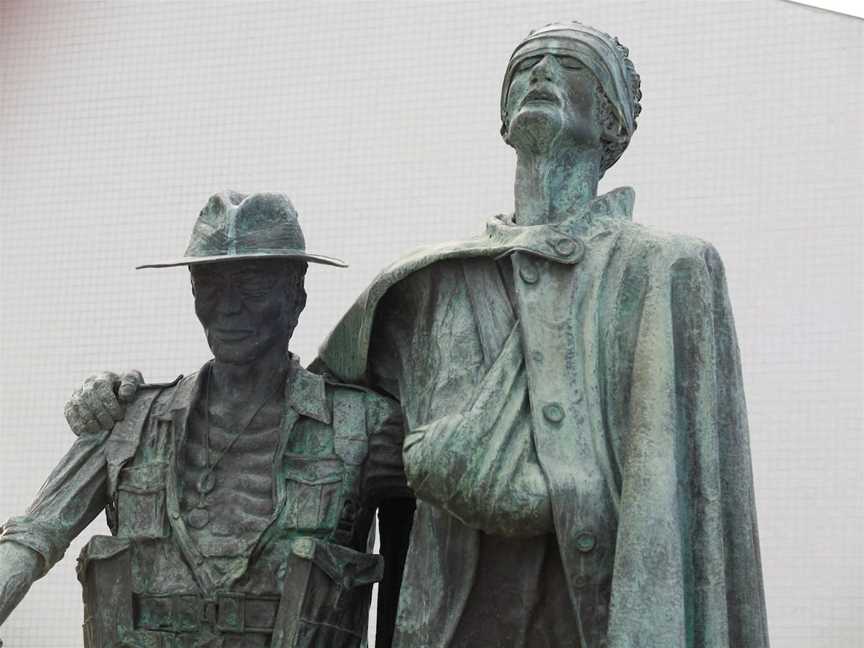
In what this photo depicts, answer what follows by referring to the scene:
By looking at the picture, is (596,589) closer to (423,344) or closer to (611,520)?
(611,520)

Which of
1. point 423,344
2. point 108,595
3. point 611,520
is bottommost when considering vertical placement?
point 108,595

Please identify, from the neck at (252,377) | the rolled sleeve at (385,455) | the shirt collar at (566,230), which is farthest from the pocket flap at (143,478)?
the shirt collar at (566,230)

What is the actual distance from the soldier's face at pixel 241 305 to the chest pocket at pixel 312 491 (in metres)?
0.30

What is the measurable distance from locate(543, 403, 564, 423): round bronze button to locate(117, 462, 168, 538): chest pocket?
107cm

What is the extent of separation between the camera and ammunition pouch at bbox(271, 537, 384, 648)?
214 inches

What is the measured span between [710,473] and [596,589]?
38 cm

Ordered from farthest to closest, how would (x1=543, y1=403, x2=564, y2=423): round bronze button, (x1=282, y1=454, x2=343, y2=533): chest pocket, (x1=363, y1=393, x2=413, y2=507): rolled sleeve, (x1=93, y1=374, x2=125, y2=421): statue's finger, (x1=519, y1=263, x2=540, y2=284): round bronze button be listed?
(x1=93, y1=374, x2=125, y2=421): statue's finger
(x1=363, y1=393, x2=413, y2=507): rolled sleeve
(x1=282, y1=454, x2=343, y2=533): chest pocket
(x1=519, y1=263, x2=540, y2=284): round bronze button
(x1=543, y1=403, x2=564, y2=423): round bronze button

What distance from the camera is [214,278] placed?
5.67 meters

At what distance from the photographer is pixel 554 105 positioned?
18.0ft

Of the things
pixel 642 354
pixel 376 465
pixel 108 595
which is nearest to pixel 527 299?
pixel 642 354

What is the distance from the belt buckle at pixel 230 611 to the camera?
5500 millimetres

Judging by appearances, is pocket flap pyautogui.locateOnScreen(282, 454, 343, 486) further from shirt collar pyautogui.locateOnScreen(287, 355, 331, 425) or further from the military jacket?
shirt collar pyautogui.locateOnScreen(287, 355, 331, 425)

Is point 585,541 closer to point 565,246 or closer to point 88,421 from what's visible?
point 565,246

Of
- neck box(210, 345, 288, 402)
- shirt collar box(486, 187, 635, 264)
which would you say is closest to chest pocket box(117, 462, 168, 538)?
neck box(210, 345, 288, 402)
